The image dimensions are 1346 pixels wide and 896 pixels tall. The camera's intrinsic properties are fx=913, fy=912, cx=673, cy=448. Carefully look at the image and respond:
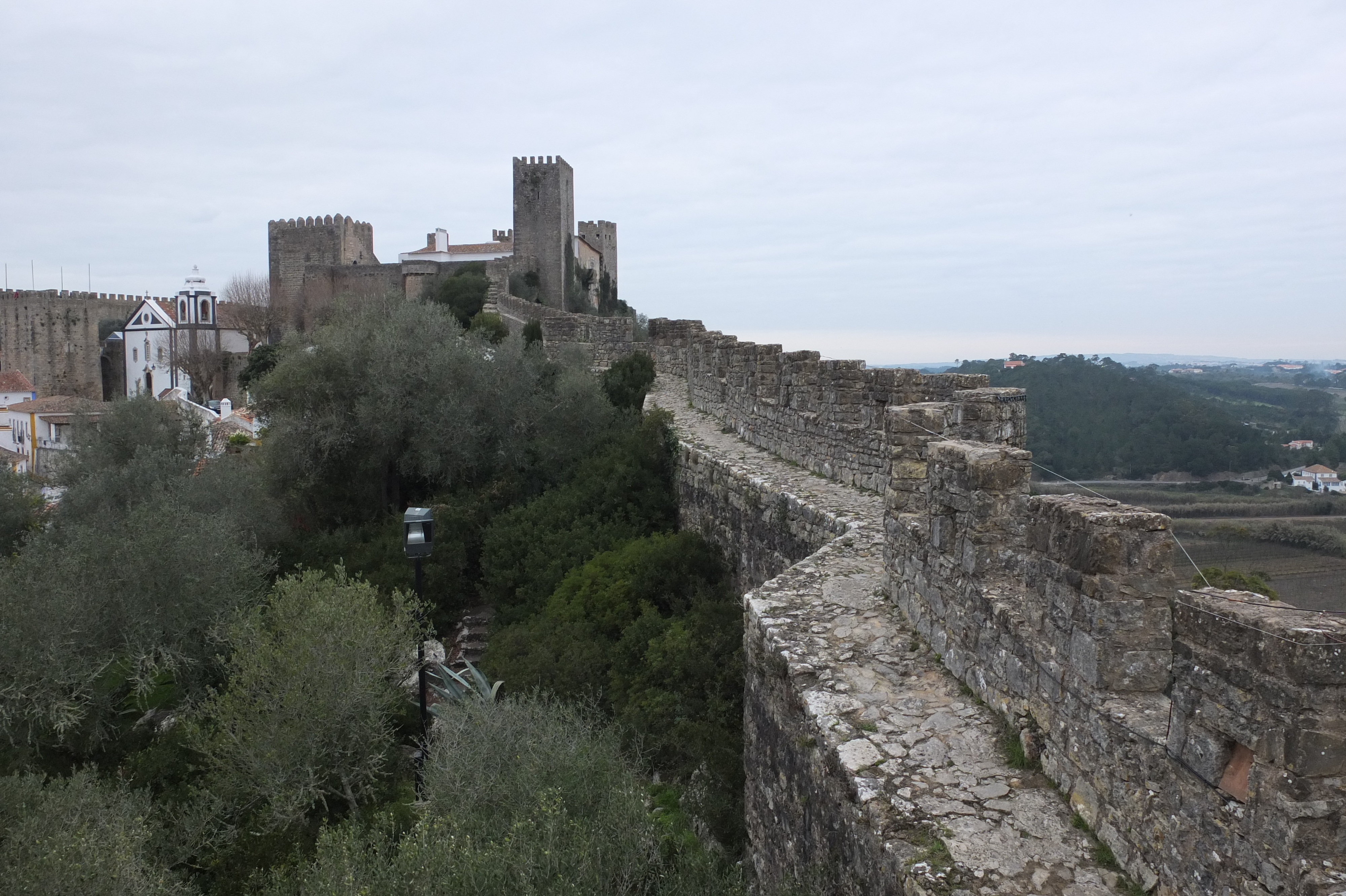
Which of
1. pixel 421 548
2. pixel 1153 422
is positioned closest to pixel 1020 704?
pixel 1153 422

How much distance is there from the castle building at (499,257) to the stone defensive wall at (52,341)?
44.2 ft

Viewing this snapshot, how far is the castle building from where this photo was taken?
134ft

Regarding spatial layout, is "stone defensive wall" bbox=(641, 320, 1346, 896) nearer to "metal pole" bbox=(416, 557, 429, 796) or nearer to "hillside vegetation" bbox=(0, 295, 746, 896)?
"hillside vegetation" bbox=(0, 295, 746, 896)

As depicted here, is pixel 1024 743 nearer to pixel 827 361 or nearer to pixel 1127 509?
pixel 1127 509

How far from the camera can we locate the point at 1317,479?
611 cm

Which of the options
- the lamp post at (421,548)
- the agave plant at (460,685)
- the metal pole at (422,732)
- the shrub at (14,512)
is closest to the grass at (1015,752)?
the agave plant at (460,685)

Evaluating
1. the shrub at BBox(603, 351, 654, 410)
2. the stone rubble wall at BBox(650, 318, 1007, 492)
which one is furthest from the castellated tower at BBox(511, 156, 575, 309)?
the stone rubble wall at BBox(650, 318, 1007, 492)

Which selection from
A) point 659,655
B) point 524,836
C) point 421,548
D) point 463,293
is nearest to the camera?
point 524,836

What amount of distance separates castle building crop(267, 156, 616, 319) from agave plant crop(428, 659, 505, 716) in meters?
27.2

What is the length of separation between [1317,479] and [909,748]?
413 centimetres

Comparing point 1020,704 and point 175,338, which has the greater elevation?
point 175,338

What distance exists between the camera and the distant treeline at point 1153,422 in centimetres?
658

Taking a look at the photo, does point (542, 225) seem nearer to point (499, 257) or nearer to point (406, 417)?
point (499, 257)

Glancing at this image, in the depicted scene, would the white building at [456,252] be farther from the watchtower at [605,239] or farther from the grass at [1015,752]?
the grass at [1015,752]
